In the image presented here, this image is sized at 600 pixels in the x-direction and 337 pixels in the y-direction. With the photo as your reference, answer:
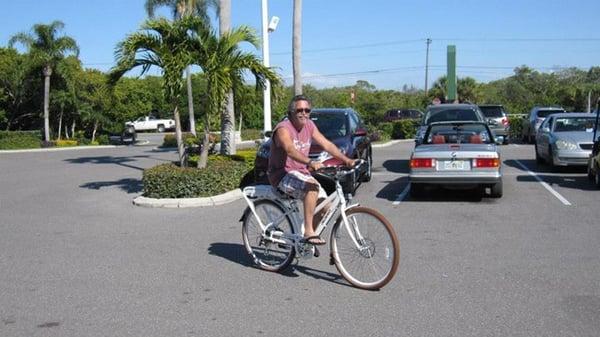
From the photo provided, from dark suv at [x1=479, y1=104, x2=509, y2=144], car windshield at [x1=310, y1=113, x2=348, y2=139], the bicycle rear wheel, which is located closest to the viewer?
the bicycle rear wheel

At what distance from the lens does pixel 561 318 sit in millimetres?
4809

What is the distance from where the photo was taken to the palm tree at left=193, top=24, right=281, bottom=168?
440 inches

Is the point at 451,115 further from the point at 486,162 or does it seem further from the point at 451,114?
the point at 486,162

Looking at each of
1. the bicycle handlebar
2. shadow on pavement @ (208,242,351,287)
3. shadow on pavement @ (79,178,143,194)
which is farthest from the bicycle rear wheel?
shadow on pavement @ (79,178,143,194)

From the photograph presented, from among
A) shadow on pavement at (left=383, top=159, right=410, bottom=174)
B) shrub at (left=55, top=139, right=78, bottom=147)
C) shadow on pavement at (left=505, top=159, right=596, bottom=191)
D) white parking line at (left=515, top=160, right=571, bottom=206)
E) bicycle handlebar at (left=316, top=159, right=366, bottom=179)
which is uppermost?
bicycle handlebar at (left=316, top=159, right=366, bottom=179)

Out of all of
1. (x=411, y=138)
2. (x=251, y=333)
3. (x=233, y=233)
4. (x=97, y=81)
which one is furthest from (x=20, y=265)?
(x=97, y=81)

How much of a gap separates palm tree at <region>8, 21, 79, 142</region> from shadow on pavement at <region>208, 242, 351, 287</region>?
2932 cm

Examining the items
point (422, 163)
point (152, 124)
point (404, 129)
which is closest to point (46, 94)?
point (404, 129)

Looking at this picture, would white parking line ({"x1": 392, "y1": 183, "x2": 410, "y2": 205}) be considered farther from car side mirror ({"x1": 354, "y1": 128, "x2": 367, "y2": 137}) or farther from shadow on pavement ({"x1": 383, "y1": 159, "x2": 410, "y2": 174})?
shadow on pavement ({"x1": 383, "y1": 159, "x2": 410, "y2": 174})

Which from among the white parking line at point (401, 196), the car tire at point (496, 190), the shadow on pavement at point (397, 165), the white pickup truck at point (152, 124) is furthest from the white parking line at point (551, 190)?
the white pickup truck at point (152, 124)

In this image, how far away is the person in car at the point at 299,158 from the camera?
5883mm

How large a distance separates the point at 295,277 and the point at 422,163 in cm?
479

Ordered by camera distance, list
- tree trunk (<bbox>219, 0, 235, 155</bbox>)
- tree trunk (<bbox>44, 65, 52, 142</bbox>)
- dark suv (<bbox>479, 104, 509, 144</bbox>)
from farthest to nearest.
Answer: tree trunk (<bbox>44, 65, 52, 142</bbox>) → dark suv (<bbox>479, 104, 509, 144</bbox>) → tree trunk (<bbox>219, 0, 235, 155</bbox>)

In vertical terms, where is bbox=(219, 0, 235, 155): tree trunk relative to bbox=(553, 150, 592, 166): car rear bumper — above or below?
above
